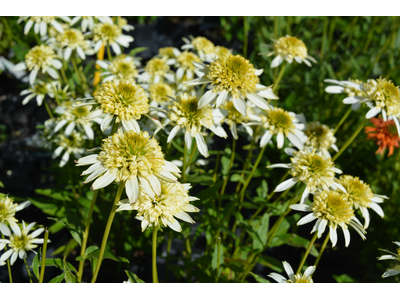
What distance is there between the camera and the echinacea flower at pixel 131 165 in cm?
80

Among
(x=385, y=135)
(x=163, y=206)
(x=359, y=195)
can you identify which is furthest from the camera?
(x=385, y=135)

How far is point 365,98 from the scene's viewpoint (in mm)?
1330

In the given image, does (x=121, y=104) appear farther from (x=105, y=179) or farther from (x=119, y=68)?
(x=119, y=68)

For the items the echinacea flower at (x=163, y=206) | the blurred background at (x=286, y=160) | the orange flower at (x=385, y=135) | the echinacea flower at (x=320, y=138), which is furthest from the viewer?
the blurred background at (x=286, y=160)

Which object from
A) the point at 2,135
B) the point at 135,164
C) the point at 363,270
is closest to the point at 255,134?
the point at 135,164

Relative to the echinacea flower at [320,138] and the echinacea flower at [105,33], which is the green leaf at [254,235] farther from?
the echinacea flower at [105,33]

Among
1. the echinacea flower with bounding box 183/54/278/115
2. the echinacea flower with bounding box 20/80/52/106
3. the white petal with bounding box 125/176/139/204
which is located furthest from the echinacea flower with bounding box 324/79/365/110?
the echinacea flower with bounding box 20/80/52/106

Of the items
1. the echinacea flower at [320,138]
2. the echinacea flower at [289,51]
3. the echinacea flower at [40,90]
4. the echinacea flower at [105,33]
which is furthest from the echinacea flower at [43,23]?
the echinacea flower at [320,138]

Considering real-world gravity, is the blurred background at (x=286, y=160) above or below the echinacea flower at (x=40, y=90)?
below

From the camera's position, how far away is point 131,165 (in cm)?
80

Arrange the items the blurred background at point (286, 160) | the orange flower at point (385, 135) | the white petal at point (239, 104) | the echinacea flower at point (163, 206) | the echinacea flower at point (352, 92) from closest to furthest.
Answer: the echinacea flower at point (163, 206) < the white petal at point (239, 104) < the echinacea flower at point (352, 92) < the orange flower at point (385, 135) < the blurred background at point (286, 160)

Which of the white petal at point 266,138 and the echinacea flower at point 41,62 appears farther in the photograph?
the echinacea flower at point 41,62

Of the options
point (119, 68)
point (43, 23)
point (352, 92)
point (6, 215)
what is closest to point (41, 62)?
point (43, 23)

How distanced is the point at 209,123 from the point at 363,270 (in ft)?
5.55
